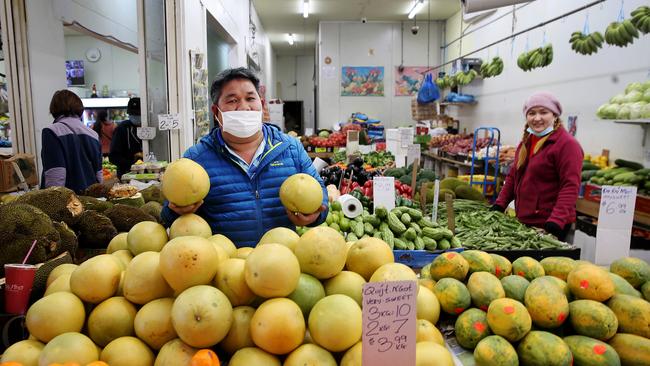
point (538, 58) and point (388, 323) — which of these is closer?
point (388, 323)

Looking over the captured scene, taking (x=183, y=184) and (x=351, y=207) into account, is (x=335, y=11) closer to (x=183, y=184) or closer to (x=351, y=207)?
(x=351, y=207)

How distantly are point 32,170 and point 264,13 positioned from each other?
1057cm

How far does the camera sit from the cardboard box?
407 cm

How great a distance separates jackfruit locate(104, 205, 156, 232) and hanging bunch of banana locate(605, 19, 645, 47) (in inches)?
209

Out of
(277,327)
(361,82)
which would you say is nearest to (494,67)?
(361,82)

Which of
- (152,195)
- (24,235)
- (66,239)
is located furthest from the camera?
(152,195)

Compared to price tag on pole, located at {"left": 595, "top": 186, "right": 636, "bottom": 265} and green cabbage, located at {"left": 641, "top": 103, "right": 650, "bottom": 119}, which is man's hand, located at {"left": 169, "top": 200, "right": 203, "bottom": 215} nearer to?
price tag on pole, located at {"left": 595, "top": 186, "right": 636, "bottom": 265}

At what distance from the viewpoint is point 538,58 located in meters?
7.03

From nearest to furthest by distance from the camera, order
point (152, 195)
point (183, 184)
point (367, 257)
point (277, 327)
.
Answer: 1. point (277, 327)
2. point (367, 257)
3. point (183, 184)
4. point (152, 195)

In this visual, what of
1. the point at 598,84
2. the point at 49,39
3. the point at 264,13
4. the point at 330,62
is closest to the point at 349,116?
the point at 330,62

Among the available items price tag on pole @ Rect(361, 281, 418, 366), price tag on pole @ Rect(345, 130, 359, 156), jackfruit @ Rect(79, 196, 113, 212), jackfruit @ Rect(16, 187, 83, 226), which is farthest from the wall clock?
price tag on pole @ Rect(361, 281, 418, 366)

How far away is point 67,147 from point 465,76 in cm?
876

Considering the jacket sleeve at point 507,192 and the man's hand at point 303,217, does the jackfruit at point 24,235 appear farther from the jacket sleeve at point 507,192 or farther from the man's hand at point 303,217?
the jacket sleeve at point 507,192

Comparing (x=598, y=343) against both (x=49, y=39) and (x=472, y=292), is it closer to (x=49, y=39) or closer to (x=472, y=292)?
(x=472, y=292)
